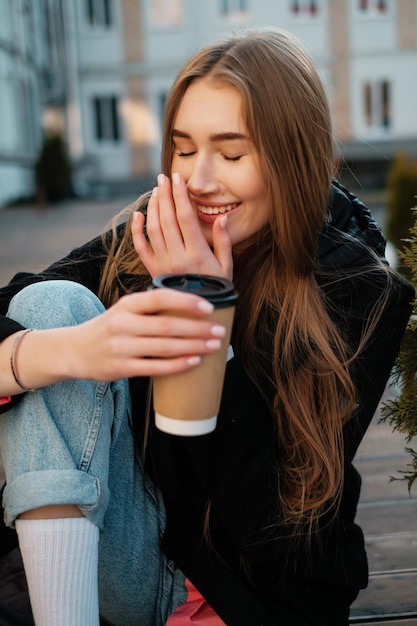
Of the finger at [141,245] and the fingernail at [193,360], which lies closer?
the fingernail at [193,360]

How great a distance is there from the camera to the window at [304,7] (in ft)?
74.8

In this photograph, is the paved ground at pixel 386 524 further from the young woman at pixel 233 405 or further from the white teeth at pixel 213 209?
the white teeth at pixel 213 209

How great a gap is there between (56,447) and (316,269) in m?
0.65

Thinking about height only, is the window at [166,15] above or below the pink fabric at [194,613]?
above

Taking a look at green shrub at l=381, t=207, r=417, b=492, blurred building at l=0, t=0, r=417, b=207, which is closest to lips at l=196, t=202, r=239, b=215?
green shrub at l=381, t=207, r=417, b=492

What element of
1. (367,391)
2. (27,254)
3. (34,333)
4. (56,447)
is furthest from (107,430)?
(27,254)

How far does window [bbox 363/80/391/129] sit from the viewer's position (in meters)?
23.0

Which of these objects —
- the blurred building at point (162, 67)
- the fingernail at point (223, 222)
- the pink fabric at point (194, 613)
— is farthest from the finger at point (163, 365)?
the blurred building at point (162, 67)

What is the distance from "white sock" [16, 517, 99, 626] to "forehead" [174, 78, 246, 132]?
756 millimetres

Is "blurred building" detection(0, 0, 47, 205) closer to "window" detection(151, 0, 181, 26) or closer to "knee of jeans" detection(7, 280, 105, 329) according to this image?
"window" detection(151, 0, 181, 26)

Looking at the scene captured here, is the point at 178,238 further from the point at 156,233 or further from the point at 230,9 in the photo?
the point at 230,9

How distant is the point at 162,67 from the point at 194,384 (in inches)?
924

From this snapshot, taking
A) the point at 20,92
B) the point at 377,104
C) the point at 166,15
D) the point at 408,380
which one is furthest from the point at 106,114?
the point at 408,380

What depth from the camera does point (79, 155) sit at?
23.4m
